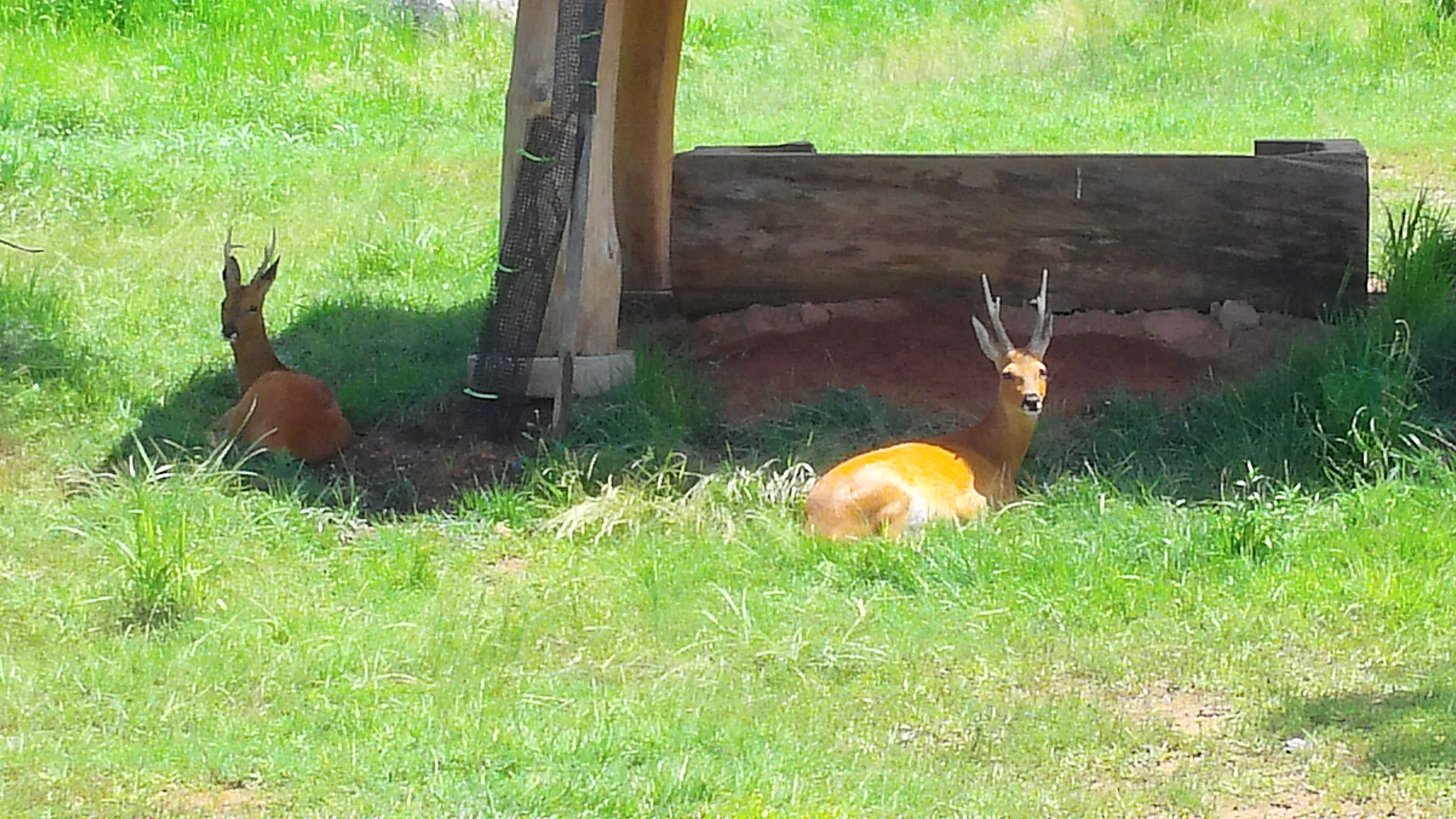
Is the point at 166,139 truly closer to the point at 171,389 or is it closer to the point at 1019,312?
the point at 171,389

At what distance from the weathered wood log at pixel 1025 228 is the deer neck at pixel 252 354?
82.8 inches

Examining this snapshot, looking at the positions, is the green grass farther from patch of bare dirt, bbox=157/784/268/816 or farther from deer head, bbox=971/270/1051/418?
deer head, bbox=971/270/1051/418

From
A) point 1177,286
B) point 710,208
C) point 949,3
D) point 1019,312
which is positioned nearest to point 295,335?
point 710,208

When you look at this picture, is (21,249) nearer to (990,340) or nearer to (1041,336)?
(990,340)

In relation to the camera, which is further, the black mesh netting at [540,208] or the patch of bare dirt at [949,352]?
the patch of bare dirt at [949,352]

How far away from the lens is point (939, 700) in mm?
5211

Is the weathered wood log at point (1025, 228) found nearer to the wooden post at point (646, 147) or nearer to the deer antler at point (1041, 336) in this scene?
the wooden post at point (646, 147)

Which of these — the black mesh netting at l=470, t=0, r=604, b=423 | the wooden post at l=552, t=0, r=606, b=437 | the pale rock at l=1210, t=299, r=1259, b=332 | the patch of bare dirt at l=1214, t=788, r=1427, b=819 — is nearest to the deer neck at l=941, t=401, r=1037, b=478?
the wooden post at l=552, t=0, r=606, b=437

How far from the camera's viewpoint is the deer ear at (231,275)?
848 cm

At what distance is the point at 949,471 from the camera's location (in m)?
6.82

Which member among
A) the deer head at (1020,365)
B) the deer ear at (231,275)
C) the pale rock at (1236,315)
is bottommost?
the deer ear at (231,275)

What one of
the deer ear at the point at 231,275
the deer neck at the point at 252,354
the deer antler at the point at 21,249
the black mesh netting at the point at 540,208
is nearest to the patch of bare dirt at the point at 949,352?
the black mesh netting at the point at 540,208

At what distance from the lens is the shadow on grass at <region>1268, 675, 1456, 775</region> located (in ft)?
15.6

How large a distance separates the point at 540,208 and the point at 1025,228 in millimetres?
2717
